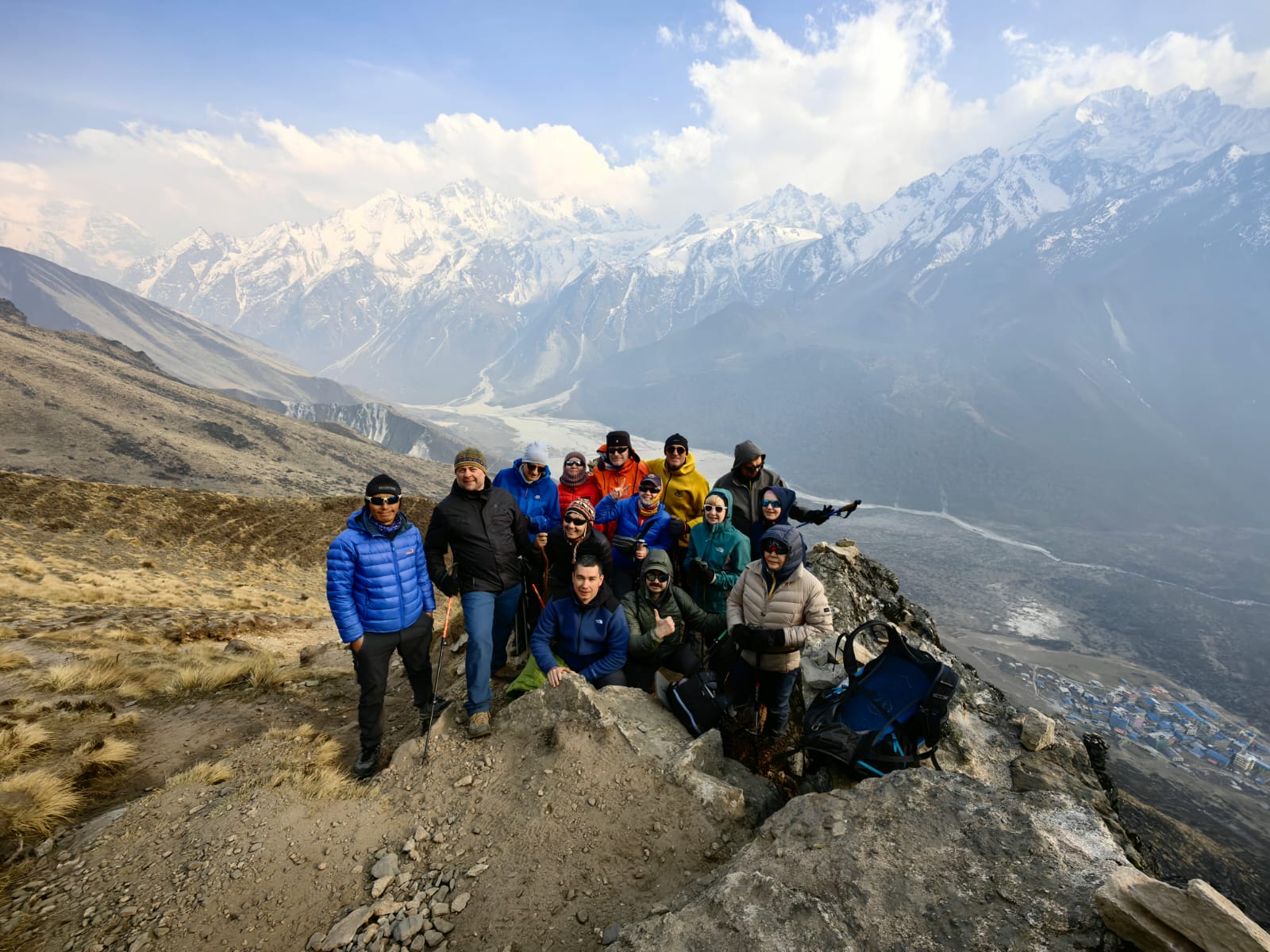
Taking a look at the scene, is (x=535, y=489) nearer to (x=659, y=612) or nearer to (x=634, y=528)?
(x=634, y=528)

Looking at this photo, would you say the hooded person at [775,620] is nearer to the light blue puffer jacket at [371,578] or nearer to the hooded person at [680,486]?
the hooded person at [680,486]

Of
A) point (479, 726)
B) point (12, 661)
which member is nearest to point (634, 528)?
point (479, 726)

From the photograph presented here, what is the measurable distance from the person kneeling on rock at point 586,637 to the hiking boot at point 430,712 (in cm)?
147

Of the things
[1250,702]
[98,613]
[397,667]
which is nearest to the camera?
[397,667]

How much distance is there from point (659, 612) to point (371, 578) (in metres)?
3.14

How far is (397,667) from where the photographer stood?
9094 mm

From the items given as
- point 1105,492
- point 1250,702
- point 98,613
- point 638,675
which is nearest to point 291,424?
point 98,613

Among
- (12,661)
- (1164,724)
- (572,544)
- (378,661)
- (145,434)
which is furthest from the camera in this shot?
(1164,724)

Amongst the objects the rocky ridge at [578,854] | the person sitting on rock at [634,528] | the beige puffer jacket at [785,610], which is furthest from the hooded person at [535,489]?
the beige puffer jacket at [785,610]

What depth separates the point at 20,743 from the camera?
5.86 meters

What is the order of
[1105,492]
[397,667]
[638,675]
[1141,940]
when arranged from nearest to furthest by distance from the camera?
[1141,940]
[638,675]
[397,667]
[1105,492]

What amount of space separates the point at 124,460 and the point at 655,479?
7335 centimetres

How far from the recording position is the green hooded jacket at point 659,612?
6.01 metres

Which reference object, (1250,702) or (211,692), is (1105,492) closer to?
(1250,702)
